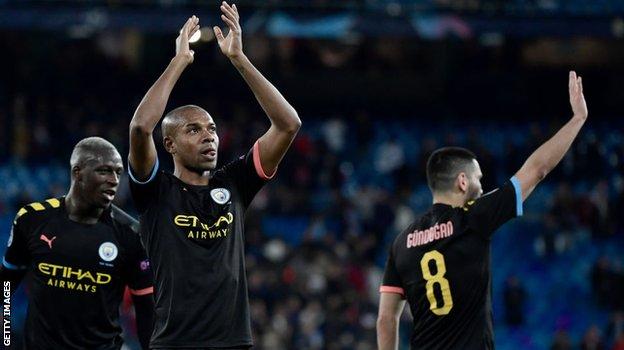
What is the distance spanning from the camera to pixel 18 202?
63.2 ft

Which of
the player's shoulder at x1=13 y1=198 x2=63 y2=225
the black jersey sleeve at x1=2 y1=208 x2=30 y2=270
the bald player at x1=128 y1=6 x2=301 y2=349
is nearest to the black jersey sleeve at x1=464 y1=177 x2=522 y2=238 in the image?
the bald player at x1=128 y1=6 x2=301 y2=349

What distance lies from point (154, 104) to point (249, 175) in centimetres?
69

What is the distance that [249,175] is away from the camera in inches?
229

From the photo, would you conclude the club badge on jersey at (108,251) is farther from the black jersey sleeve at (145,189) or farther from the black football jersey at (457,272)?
the black football jersey at (457,272)

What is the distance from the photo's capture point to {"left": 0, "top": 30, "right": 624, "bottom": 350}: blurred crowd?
681 inches

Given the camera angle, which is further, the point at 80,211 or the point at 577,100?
the point at 80,211

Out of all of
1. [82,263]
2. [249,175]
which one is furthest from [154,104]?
[82,263]

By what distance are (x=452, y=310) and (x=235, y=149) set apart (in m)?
14.7

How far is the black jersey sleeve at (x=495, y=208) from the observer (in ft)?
19.2

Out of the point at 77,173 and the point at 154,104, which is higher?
the point at 154,104

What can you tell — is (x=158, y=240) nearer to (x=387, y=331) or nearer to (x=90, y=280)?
(x=90, y=280)

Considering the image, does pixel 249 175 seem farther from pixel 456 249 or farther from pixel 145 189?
pixel 456 249

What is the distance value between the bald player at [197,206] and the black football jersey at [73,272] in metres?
0.82

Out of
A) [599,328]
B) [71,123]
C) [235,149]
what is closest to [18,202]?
[71,123]
